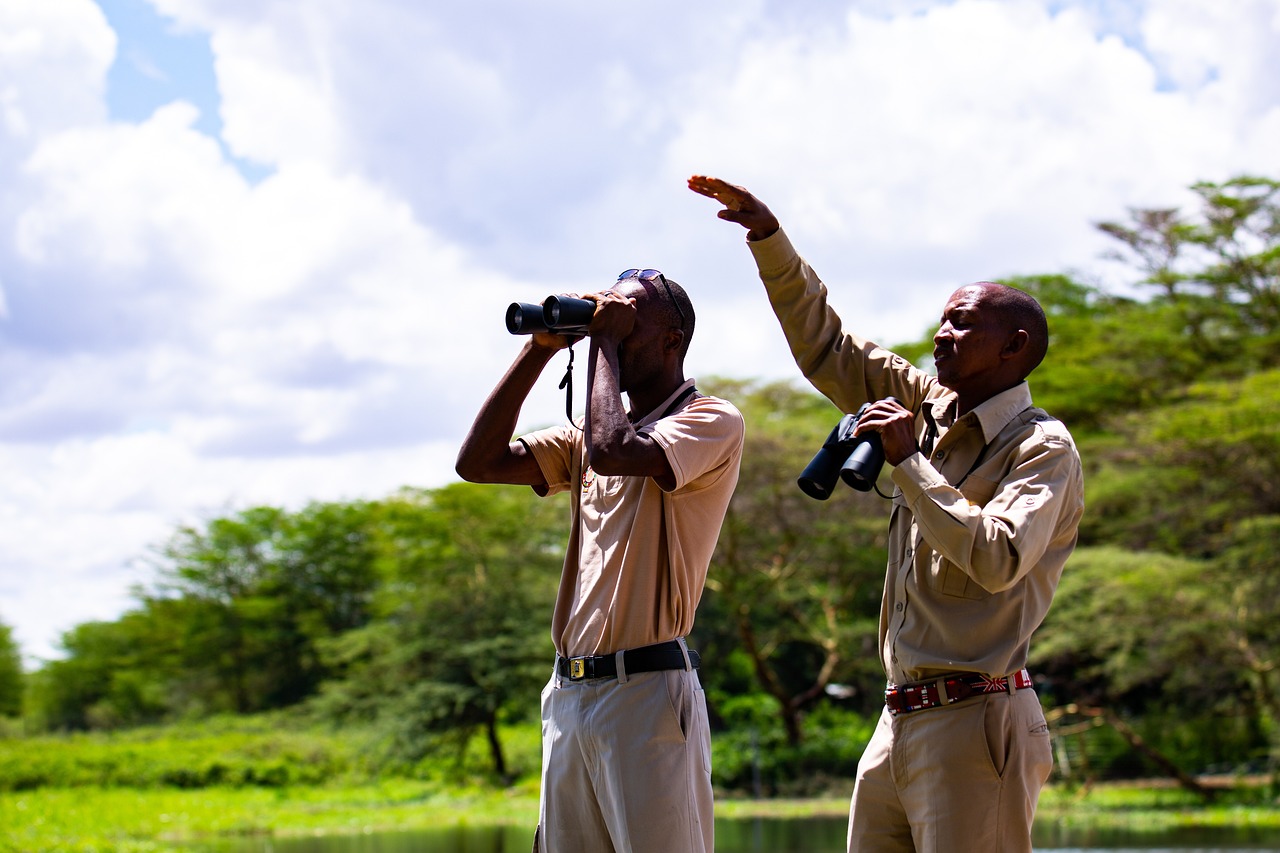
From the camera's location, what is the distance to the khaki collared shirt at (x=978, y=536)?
246cm

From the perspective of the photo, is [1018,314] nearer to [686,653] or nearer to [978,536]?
[978,536]

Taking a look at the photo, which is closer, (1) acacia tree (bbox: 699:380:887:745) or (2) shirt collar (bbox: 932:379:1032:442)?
(2) shirt collar (bbox: 932:379:1032:442)

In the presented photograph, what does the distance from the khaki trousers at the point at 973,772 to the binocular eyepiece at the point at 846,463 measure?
0.49 meters

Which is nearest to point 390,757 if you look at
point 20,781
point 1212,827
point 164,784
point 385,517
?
point 164,784

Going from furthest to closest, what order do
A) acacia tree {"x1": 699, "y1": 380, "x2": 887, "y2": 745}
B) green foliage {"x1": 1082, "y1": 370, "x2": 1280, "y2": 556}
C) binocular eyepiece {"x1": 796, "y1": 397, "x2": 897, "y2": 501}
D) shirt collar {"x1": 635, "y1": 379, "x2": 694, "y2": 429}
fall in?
acacia tree {"x1": 699, "y1": 380, "x2": 887, "y2": 745} → green foliage {"x1": 1082, "y1": 370, "x2": 1280, "y2": 556} → shirt collar {"x1": 635, "y1": 379, "x2": 694, "y2": 429} → binocular eyepiece {"x1": 796, "y1": 397, "x2": 897, "y2": 501}

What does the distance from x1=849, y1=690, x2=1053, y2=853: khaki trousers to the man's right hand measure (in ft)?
3.58

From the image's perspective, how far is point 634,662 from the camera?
2.66 m

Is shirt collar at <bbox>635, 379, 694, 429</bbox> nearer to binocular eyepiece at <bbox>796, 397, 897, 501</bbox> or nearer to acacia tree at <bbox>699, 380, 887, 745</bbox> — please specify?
binocular eyepiece at <bbox>796, 397, 897, 501</bbox>

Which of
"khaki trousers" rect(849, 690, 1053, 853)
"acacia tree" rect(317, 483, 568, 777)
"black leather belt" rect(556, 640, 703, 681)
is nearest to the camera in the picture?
"khaki trousers" rect(849, 690, 1053, 853)

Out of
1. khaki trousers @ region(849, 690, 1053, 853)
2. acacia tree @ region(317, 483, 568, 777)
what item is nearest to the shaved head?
khaki trousers @ region(849, 690, 1053, 853)

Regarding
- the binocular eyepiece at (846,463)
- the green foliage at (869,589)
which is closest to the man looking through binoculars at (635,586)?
the binocular eyepiece at (846,463)

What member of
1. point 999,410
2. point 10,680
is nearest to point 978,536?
point 999,410

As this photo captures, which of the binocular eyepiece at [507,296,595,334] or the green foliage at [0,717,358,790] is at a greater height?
the binocular eyepiece at [507,296,595,334]

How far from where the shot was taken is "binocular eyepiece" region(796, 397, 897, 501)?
2.44 meters
